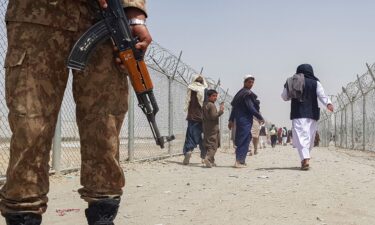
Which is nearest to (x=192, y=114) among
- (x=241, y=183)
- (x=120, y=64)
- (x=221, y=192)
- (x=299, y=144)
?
(x=299, y=144)

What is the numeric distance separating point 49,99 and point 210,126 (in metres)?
6.03

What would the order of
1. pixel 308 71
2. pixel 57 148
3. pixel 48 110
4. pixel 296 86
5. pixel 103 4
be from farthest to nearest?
1. pixel 308 71
2. pixel 296 86
3. pixel 57 148
4. pixel 103 4
5. pixel 48 110

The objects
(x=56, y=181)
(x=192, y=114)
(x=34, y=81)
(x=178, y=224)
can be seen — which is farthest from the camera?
(x=192, y=114)

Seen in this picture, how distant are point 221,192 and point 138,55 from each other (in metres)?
2.64

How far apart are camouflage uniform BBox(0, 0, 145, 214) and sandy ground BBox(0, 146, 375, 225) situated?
44.0 inches

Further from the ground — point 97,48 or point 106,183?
point 97,48

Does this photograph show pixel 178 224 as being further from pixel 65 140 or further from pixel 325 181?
pixel 65 140

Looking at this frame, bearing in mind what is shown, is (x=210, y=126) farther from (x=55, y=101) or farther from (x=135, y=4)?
(x=55, y=101)

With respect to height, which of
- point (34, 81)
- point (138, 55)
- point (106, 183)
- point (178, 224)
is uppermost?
point (138, 55)

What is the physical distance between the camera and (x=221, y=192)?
4.51 meters

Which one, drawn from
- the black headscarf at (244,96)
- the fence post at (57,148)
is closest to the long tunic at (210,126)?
the black headscarf at (244,96)

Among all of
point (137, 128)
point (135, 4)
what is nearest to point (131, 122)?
point (137, 128)

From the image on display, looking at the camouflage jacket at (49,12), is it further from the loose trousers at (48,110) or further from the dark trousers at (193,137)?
the dark trousers at (193,137)

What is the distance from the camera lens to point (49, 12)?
2000 mm
